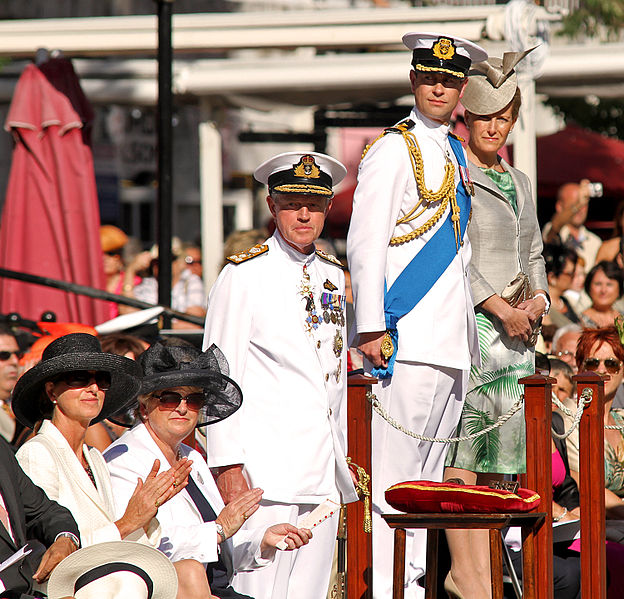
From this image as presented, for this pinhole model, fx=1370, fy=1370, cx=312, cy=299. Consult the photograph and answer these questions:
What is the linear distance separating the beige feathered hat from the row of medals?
1.22 meters

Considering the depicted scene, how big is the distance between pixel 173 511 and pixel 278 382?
0.63m

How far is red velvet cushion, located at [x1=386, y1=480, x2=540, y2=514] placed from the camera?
16.3ft

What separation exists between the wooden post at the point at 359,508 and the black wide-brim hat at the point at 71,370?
98 centimetres

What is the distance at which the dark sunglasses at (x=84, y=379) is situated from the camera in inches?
190

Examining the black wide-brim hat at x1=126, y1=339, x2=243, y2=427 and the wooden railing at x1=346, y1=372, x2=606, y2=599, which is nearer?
the black wide-brim hat at x1=126, y1=339, x2=243, y2=427

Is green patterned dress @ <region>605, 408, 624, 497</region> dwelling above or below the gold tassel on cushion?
below

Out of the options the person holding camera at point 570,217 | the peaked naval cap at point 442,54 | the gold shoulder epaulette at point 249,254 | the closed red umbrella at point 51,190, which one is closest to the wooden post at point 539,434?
the gold shoulder epaulette at point 249,254

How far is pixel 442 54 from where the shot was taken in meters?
5.48

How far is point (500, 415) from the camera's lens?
19.3 feet

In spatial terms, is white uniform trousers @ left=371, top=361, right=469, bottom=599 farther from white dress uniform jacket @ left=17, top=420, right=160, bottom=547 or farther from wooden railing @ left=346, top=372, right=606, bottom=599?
white dress uniform jacket @ left=17, top=420, right=160, bottom=547

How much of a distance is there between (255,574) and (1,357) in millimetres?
2858

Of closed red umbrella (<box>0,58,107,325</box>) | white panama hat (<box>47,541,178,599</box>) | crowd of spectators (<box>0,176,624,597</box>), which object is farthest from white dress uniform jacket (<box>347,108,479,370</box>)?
closed red umbrella (<box>0,58,107,325</box>)

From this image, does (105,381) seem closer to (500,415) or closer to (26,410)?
(26,410)

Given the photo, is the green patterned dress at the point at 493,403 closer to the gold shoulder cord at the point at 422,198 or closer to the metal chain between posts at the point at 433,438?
the metal chain between posts at the point at 433,438
